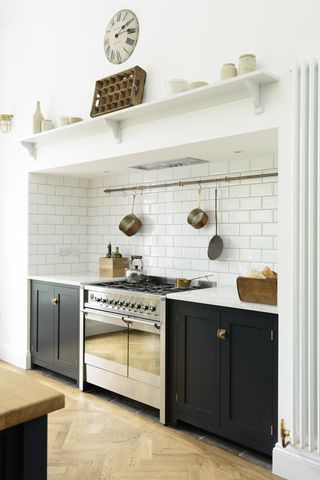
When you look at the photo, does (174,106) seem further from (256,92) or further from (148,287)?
(148,287)

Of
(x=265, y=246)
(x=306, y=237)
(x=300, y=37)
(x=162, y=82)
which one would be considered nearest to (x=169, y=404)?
(x=265, y=246)

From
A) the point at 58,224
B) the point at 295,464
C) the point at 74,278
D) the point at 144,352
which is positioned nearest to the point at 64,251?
the point at 58,224

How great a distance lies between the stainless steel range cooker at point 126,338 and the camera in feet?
11.1

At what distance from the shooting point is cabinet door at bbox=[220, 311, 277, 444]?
274 centimetres

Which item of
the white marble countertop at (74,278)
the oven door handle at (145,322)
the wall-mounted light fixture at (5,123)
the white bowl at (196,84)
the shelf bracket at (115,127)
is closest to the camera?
the white bowl at (196,84)

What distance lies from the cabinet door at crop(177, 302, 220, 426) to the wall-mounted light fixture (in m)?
3.01

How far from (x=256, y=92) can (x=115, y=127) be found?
1284 millimetres

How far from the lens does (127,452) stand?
9.61ft

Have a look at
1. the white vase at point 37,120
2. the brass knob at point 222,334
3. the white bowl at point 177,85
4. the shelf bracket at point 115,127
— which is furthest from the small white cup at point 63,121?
the brass knob at point 222,334

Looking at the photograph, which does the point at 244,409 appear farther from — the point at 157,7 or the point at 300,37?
the point at 157,7

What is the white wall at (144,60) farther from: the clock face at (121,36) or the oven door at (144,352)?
the oven door at (144,352)

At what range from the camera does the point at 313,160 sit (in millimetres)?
2443

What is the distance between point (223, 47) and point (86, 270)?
301 centimetres

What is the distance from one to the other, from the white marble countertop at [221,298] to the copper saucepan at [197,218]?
60 centimetres
